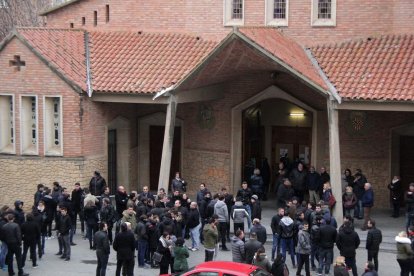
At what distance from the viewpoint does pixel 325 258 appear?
18344 mm

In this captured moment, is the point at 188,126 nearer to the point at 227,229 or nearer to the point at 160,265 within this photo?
the point at 227,229

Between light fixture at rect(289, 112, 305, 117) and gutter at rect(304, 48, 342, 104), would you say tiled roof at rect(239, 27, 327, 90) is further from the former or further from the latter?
light fixture at rect(289, 112, 305, 117)

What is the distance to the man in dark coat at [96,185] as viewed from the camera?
2350 centimetres

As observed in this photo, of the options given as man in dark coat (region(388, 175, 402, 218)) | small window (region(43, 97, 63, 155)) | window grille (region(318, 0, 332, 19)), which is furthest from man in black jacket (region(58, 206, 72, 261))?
window grille (region(318, 0, 332, 19))

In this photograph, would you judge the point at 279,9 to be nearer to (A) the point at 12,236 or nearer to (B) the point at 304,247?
(B) the point at 304,247

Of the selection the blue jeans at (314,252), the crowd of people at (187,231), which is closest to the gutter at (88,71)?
the crowd of people at (187,231)

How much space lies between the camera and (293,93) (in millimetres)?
25344

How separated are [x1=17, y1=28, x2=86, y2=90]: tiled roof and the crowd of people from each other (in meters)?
3.91

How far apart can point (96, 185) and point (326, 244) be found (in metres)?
8.12

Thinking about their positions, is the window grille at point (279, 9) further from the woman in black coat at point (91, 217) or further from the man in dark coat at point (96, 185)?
the woman in black coat at point (91, 217)

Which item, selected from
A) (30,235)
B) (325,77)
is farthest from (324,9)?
(30,235)

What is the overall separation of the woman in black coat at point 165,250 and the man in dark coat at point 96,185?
5950 millimetres

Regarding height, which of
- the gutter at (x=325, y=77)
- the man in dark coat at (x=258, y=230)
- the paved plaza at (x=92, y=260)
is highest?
the gutter at (x=325, y=77)

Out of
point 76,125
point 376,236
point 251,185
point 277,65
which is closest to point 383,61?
point 277,65
